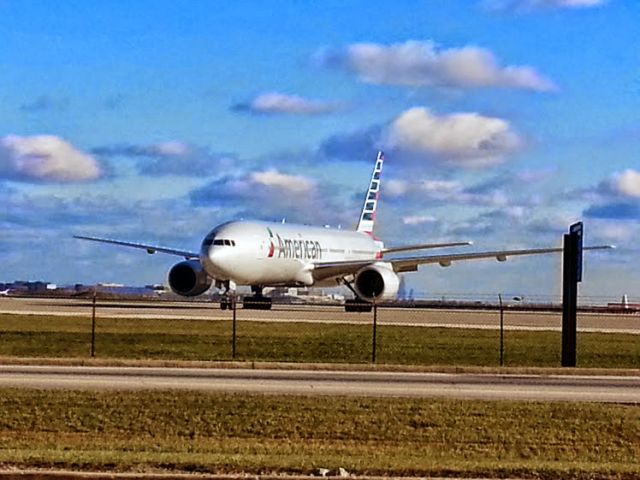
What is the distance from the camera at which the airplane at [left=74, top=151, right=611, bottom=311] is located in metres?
50.7

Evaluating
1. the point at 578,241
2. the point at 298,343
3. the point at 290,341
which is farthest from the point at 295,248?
the point at 578,241

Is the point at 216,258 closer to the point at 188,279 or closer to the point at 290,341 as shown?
the point at 188,279

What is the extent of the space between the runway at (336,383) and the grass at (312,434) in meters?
1.62

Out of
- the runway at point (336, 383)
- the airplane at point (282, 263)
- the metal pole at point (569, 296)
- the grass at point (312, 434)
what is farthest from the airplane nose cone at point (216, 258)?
the grass at point (312, 434)

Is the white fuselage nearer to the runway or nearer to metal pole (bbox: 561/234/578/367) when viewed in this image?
metal pole (bbox: 561/234/578/367)

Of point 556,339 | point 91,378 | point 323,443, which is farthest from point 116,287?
point 323,443

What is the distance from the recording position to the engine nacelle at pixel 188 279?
2131 inches

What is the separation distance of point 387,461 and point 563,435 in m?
3.26

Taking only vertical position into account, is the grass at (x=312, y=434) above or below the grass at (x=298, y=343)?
below

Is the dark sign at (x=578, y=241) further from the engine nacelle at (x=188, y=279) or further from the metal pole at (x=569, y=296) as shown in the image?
the engine nacelle at (x=188, y=279)

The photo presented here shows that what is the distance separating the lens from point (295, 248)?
5553cm

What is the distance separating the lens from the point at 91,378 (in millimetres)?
21688

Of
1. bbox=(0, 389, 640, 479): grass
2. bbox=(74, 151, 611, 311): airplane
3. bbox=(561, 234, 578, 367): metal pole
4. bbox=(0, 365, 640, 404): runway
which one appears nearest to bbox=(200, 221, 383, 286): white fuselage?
bbox=(74, 151, 611, 311): airplane

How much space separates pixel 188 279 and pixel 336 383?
109 ft
